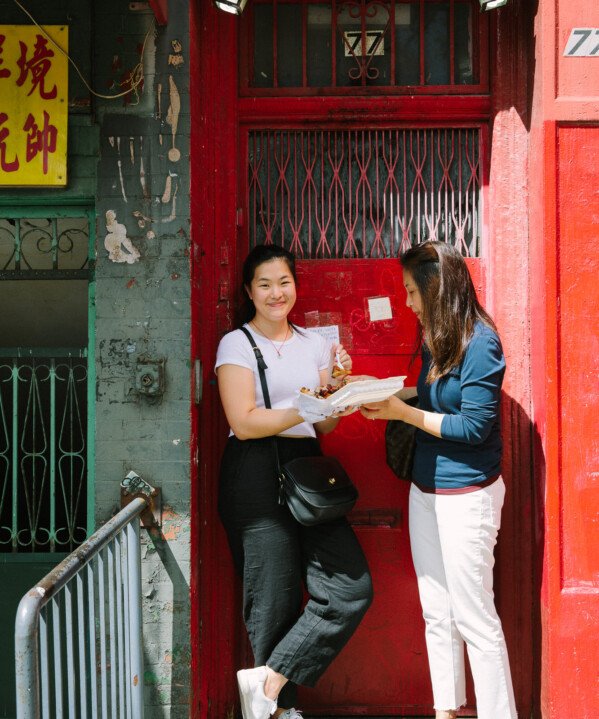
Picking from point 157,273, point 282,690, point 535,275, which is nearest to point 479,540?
point 282,690

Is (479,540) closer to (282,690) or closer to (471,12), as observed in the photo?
(282,690)

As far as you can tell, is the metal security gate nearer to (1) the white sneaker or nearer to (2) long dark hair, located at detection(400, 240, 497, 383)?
(1) the white sneaker

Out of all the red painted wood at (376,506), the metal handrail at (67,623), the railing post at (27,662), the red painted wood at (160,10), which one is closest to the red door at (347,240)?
the red painted wood at (376,506)

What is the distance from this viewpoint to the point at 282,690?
314cm

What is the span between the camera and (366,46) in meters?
3.74

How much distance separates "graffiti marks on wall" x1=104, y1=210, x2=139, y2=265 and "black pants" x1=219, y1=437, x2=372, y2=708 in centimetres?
107

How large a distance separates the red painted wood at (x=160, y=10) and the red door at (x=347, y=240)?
35cm

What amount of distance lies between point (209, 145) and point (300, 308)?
1.01 metres

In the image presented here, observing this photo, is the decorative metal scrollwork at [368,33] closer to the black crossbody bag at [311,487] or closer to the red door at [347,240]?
the red door at [347,240]

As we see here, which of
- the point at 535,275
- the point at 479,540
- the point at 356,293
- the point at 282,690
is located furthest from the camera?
the point at 356,293

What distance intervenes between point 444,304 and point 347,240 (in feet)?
3.02

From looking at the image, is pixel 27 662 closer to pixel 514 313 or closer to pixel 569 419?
pixel 569 419

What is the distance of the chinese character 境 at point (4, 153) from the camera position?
3266 millimetres

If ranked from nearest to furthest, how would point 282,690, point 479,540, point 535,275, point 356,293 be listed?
point 479,540, point 282,690, point 535,275, point 356,293
